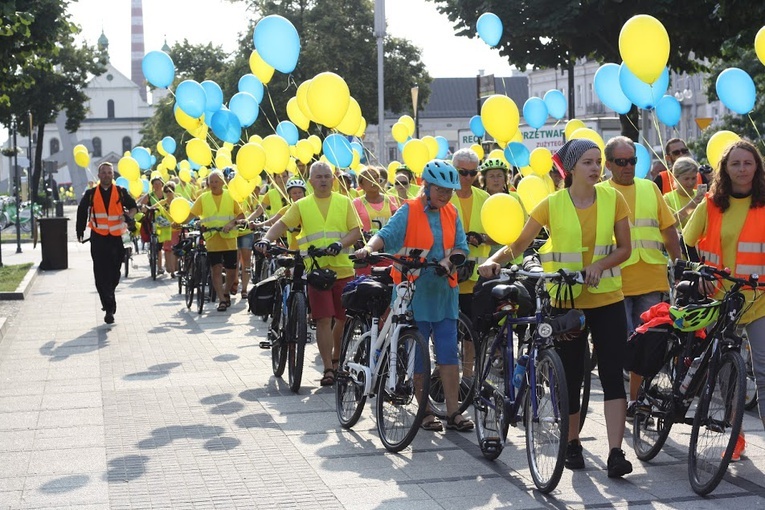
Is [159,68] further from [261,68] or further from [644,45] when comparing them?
[644,45]

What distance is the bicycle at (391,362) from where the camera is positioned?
→ 743cm

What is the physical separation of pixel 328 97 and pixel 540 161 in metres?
3.08

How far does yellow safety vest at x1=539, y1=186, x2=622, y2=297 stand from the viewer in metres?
6.71

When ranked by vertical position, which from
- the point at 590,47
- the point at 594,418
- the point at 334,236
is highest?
the point at 590,47

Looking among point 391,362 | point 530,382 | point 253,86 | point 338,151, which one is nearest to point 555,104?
point 338,151

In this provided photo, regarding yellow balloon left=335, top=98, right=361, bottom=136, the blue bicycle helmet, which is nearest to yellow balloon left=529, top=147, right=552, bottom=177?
yellow balloon left=335, top=98, right=361, bottom=136

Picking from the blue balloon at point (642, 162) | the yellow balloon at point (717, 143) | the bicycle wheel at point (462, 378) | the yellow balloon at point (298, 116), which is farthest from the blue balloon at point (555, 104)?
the bicycle wheel at point (462, 378)

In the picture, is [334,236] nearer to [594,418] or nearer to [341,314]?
[341,314]

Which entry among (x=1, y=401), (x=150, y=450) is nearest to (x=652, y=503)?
(x=150, y=450)

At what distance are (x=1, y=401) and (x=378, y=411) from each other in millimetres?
3422

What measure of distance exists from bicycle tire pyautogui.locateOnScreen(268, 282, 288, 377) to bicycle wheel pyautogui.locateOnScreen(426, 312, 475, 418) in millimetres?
1888

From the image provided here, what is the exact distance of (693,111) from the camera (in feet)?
248

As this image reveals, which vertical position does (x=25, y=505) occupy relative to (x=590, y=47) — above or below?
below

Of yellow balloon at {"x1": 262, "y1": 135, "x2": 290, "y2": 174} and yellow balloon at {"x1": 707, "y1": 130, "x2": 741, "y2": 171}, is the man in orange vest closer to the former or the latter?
yellow balloon at {"x1": 262, "y1": 135, "x2": 290, "y2": 174}
